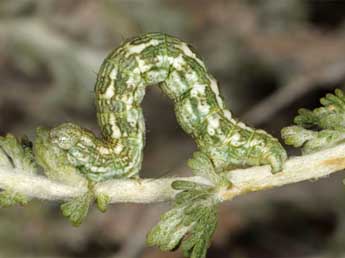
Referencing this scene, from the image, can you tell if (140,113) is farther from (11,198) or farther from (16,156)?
(11,198)

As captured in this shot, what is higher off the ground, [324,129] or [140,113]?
[140,113]

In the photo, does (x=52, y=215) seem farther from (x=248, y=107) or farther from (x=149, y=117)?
(x=248, y=107)

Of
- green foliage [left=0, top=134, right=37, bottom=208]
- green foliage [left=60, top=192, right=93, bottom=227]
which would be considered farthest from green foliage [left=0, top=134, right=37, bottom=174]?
green foliage [left=60, top=192, right=93, bottom=227]

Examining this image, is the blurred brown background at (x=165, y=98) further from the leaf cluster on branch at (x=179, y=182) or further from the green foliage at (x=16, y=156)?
the green foliage at (x=16, y=156)

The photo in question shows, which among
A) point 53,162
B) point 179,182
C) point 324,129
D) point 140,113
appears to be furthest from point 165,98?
point 179,182

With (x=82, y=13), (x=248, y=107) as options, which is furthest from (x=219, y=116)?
(x=248, y=107)

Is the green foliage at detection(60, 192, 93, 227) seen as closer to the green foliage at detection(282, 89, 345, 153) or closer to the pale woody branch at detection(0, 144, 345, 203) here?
the pale woody branch at detection(0, 144, 345, 203)

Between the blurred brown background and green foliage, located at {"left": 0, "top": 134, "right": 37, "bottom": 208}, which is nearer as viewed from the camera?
green foliage, located at {"left": 0, "top": 134, "right": 37, "bottom": 208}
